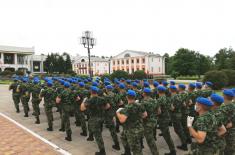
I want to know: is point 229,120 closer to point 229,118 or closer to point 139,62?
point 229,118

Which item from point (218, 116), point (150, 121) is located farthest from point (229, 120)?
point (150, 121)

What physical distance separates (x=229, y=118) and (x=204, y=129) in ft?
3.72

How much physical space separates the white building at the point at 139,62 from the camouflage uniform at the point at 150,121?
63343 mm

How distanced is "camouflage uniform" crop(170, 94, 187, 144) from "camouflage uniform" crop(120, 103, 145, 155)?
162 cm

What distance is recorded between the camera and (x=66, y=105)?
22.8ft

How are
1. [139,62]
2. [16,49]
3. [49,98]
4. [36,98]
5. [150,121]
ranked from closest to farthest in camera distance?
[150,121]
[49,98]
[36,98]
[16,49]
[139,62]

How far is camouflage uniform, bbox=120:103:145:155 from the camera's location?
14.9 ft

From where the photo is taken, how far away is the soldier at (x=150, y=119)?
4938 millimetres

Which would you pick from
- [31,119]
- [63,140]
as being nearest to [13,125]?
[31,119]

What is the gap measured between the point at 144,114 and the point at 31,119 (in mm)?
7251

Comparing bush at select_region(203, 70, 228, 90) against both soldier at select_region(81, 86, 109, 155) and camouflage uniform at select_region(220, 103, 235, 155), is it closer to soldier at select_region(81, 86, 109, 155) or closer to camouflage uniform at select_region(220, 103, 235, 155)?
camouflage uniform at select_region(220, 103, 235, 155)

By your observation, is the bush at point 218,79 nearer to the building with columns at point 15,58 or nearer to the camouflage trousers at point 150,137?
the camouflage trousers at point 150,137

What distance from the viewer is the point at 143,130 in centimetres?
476

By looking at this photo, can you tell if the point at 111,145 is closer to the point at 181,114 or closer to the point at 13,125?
the point at 181,114
